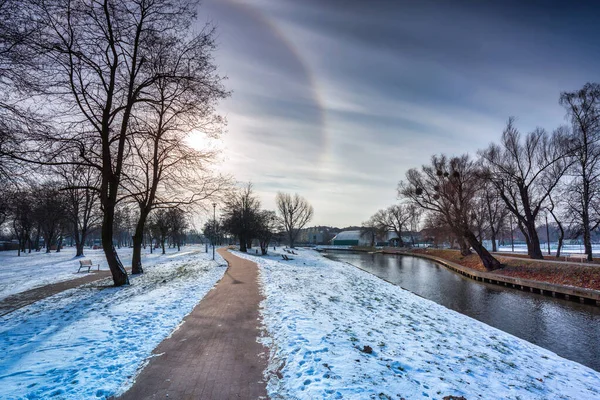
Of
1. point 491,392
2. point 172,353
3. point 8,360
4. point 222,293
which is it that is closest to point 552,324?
point 491,392

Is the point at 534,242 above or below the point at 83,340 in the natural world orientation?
above

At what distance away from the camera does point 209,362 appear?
4977mm

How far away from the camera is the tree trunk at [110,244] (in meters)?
11.4

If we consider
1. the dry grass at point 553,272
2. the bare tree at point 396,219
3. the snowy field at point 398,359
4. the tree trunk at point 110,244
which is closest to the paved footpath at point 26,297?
the tree trunk at point 110,244

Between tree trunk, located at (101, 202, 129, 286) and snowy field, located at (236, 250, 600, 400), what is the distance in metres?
6.78

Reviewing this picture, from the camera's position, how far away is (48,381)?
408cm

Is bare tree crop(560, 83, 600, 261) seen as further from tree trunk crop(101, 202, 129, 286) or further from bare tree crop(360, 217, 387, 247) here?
bare tree crop(360, 217, 387, 247)

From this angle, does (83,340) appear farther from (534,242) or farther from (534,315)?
(534,242)

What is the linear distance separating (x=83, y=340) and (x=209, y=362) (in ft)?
9.27

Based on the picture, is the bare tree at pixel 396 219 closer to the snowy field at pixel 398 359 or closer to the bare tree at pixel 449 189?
the bare tree at pixel 449 189

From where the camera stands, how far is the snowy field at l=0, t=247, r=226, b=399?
13.2ft

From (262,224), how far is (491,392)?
37.1m

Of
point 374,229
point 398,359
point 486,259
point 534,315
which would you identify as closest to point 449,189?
point 486,259

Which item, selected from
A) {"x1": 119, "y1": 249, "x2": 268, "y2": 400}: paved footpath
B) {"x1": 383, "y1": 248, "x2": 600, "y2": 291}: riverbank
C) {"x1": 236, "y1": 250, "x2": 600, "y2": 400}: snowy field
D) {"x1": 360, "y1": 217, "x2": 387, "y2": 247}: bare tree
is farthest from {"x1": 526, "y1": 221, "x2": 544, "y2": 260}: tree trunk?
{"x1": 360, "y1": 217, "x2": 387, "y2": 247}: bare tree
